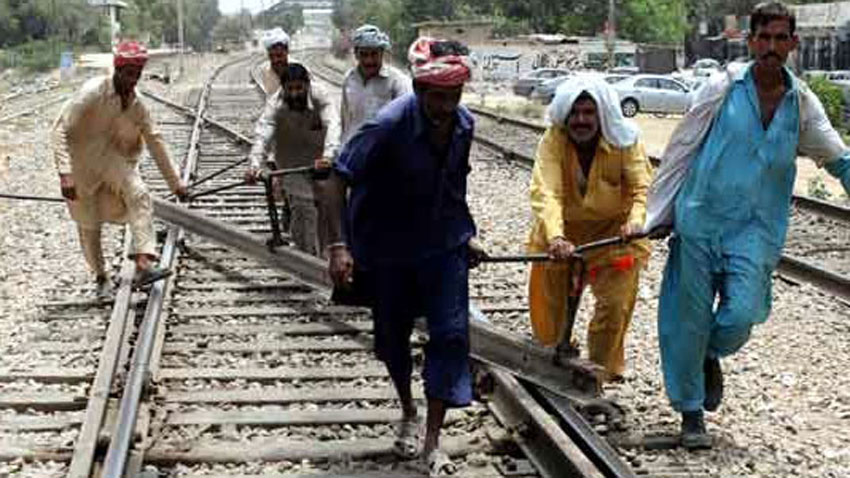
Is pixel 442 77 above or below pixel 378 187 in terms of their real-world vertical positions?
above

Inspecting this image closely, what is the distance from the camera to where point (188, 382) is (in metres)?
6.33

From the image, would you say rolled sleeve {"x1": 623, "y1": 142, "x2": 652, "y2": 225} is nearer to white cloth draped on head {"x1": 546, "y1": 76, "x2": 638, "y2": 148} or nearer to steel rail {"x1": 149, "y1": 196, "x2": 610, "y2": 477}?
white cloth draped on head {"x1": 546, "y1": 76, "x2": 638, "y2": 148}

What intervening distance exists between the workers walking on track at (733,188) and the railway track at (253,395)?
51cm

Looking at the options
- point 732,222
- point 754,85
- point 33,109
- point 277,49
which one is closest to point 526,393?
point 732,222

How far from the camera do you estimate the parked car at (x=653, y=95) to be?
33625 mm

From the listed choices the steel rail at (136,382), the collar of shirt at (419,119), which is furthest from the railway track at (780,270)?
the steel rail at (136,382)

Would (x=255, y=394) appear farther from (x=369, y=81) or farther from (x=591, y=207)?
(x=369, y=81)

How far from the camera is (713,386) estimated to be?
5.66 meters

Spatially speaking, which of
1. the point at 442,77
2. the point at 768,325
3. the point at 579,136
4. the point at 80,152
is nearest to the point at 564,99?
the point at 579,136

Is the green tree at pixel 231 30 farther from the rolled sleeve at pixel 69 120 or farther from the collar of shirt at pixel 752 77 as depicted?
the collar of shirt at pixel 752 77

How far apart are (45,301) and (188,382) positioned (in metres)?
2.41

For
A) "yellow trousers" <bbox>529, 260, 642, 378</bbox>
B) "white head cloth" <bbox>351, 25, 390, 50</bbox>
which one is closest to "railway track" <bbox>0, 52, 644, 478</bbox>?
"yellow trousers" <bbox>529, 260, 642, 378</bbox>

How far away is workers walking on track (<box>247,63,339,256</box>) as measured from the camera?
816cm

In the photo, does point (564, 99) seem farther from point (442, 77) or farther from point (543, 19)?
point (543, 19)
